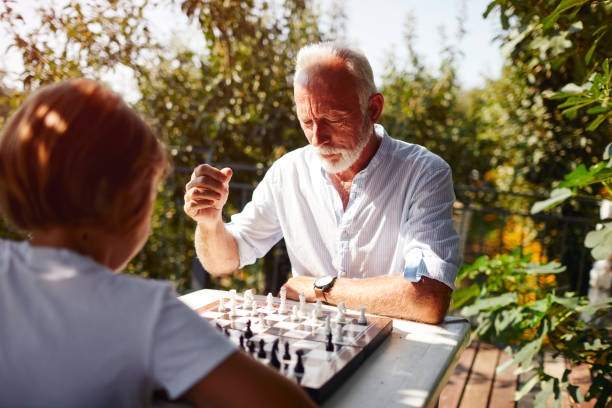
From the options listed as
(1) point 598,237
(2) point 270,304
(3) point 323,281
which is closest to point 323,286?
(3) point 323,281

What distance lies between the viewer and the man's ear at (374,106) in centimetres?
224

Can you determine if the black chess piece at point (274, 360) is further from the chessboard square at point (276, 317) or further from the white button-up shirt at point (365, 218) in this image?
the white button-up shirt at point (365, 218)

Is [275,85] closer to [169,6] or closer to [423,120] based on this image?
[169,6]

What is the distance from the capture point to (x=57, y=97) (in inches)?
32.0

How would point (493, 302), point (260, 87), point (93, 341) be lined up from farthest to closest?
point (260, 87), point (493, 302), point (93, 341)

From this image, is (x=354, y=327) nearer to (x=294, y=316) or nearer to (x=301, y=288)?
(x=294, y=316)

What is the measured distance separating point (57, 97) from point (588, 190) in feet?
15.8

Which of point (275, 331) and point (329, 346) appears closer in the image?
point (329, 346)

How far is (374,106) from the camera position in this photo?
2.26 metres

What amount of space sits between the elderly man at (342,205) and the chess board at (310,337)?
0.29 meters

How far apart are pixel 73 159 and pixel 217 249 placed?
144cm

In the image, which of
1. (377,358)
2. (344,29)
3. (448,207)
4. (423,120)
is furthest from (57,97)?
(423,120)

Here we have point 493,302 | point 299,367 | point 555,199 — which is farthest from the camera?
point 493,302

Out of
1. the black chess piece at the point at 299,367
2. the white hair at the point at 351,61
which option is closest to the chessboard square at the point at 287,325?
the black chess piece at the point at 299,367
